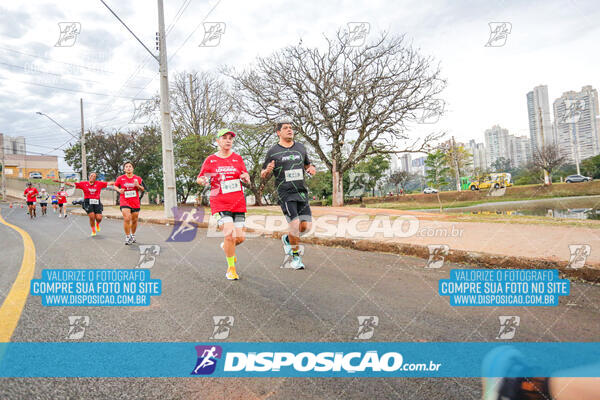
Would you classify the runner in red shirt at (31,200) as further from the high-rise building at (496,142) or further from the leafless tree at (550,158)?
the high-rise building at (496,142)

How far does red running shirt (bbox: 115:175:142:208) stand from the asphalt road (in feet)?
10.4

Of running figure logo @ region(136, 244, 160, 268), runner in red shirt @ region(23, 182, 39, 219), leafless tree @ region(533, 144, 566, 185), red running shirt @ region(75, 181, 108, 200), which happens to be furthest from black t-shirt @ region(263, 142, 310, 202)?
leafless tree @ region(533, 144, 566, 185)

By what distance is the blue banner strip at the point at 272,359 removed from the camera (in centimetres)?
199

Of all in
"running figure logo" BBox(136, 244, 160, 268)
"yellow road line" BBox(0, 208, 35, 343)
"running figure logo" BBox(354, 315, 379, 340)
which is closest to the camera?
"running figure logo" BBox(354, 315, 379, 340)

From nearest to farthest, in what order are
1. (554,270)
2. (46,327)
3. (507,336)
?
(507,336) < (46,327) < (554,270)

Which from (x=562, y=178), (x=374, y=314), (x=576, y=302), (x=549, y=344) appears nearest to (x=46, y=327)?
(x=374, y=314)

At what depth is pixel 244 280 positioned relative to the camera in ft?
14.2

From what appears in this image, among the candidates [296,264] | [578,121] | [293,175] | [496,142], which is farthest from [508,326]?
[496,142]

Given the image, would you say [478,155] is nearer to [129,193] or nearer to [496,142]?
[496,142]

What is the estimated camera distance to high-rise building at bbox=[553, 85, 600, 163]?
11.3 m

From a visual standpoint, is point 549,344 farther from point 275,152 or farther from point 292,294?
point 275,152

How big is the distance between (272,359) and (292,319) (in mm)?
704

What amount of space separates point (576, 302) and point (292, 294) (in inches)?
105

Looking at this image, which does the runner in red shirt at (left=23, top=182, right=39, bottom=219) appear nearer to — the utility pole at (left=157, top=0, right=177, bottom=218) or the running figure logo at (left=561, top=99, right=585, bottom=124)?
the utility pole at (left=157, top=0, right=177, bottom=218)
